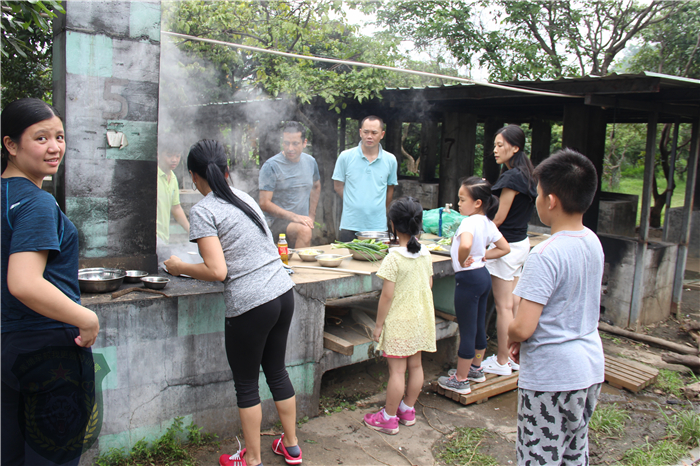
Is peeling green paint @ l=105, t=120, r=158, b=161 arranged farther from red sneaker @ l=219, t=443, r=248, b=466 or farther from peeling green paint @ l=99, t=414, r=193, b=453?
red sneaker @ l=219, t=443, r=248, b=466

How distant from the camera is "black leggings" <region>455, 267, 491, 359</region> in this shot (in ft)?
13.8

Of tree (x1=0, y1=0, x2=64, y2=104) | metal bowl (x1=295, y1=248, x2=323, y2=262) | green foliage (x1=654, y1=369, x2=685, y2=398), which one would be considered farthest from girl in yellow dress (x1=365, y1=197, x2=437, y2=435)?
tree (x1=0, y1=0, x2=64, y2=104)

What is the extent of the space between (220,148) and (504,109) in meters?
8.38

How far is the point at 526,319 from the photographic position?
2311mm

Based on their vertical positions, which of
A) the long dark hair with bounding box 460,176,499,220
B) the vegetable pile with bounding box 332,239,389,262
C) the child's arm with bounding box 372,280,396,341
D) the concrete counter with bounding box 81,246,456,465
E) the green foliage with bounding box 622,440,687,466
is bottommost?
the green foliage with bounding box 622,440,687,466

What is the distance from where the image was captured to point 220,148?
2881 millimetres

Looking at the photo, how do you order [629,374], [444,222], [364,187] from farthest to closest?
1. [444,222]
2. [364,187]
3. [629,374]

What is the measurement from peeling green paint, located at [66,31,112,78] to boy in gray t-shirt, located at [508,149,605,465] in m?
3.03

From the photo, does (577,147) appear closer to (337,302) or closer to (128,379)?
(337,302)

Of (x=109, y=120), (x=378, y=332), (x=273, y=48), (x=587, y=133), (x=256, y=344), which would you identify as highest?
(x=273, y=48)

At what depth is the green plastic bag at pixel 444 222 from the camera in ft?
19.9

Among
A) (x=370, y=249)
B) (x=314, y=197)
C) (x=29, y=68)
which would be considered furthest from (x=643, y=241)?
(x=29, y=68)

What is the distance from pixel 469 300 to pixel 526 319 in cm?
194

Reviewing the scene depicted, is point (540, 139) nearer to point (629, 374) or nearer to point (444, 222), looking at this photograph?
point (444, 222)
